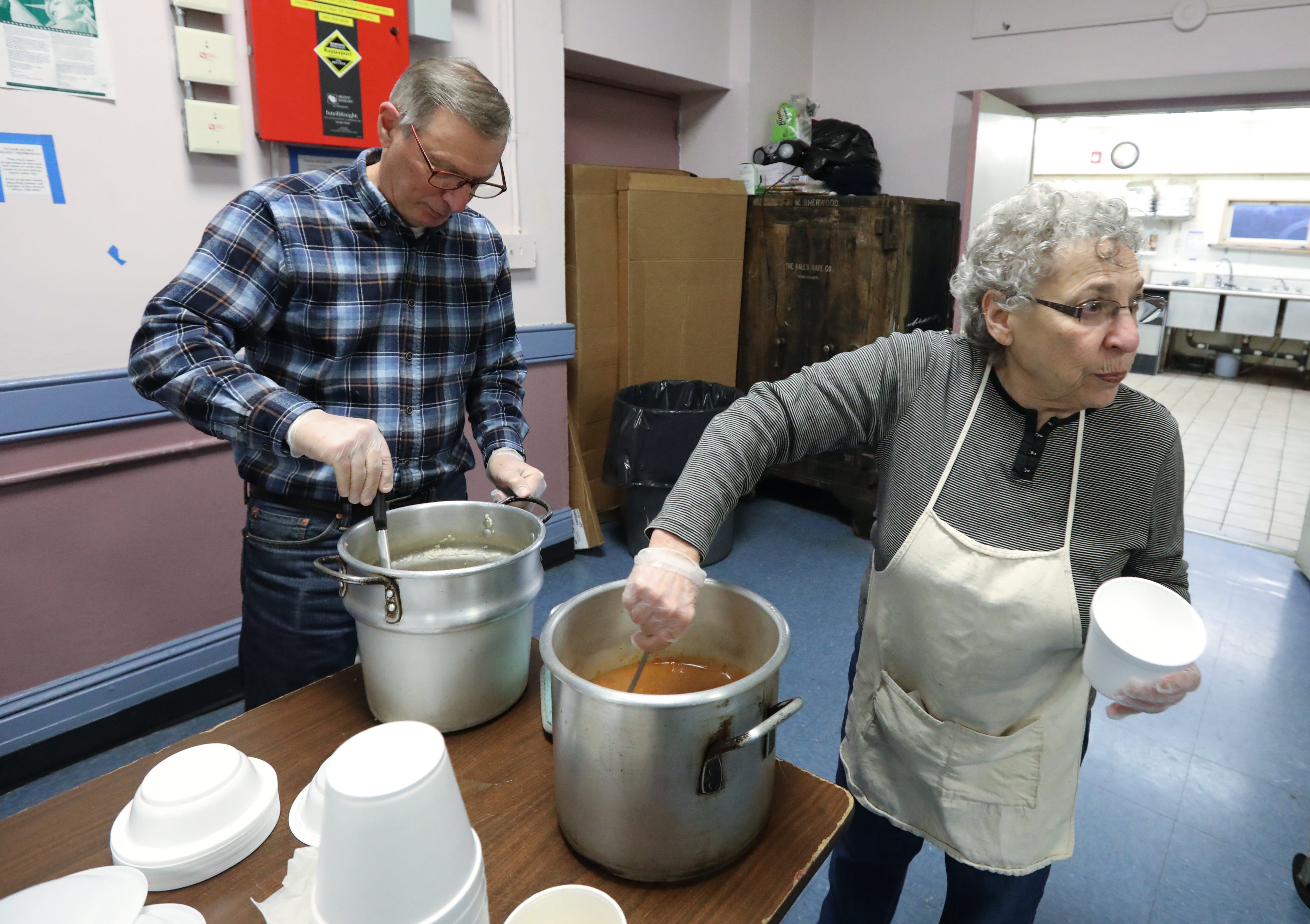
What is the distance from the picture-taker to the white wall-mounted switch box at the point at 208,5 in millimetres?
1966

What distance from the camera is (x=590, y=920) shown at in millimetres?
747

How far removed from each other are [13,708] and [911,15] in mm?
4606

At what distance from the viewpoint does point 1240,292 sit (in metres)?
8.06

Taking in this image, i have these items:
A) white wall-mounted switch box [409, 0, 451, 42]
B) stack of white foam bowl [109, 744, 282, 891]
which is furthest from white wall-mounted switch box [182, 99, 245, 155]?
stack of white foam bowl [109, 744, 282, 891]

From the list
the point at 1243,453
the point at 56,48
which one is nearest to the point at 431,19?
the point at 56,48

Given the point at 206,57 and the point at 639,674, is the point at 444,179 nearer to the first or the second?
the point at 639,674

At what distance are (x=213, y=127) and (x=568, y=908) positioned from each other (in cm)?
215

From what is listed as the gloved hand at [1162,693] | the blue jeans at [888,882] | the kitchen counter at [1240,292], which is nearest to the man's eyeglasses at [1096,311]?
the gloved hand at [1162,693]

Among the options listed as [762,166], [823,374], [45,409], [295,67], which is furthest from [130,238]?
[762,166]

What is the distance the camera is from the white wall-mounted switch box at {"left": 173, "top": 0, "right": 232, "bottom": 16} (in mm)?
1966

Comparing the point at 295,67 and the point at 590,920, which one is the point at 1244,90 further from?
the point at 590,920

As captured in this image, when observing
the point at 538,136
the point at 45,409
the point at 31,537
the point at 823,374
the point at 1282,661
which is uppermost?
the point at 538,136

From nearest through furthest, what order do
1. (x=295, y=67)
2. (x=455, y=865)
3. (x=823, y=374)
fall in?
(x=455, y=865) → (x=823, y=374) → (x=295, y=67)

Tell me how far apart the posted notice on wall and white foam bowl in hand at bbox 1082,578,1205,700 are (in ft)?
7.84
